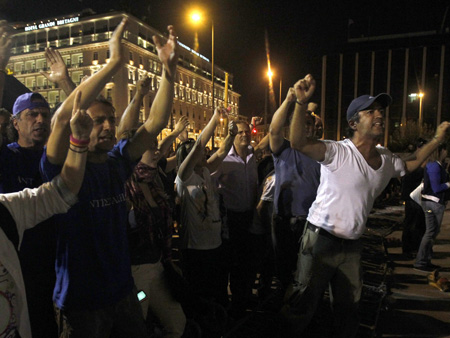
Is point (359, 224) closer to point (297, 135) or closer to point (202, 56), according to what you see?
point (297, 135)

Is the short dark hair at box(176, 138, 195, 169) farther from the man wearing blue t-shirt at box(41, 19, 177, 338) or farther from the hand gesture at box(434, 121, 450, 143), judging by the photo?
the hand gesture at box(434, 121, 450, 143)

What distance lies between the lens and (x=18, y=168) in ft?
8.12

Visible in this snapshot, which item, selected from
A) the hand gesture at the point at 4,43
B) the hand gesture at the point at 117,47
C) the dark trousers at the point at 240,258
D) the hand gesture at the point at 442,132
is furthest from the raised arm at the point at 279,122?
the hand gesture at the point at 4,43

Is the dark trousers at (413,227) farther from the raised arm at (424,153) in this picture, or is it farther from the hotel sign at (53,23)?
the hotel sign at (53,23)

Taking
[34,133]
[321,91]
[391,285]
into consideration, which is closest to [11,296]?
[34,133]

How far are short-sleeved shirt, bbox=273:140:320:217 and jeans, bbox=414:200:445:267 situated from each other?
3.54 metres

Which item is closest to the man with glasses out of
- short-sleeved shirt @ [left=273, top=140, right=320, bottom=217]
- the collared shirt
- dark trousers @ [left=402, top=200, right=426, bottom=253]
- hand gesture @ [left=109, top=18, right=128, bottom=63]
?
the collared shirt

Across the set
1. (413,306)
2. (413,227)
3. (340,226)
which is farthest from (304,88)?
(413,227)

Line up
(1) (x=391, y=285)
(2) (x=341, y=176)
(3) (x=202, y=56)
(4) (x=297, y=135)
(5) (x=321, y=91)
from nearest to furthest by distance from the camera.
Answer: (4) (x=297, y=135) < (2) (x=341, y=176) < (1) (x=391, y=285) < (5) (x=321, y=91) < (3) (x=202, y=56)

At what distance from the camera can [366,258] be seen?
723 cm

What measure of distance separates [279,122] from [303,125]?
0.40 meters

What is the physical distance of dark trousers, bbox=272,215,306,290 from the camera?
418cm

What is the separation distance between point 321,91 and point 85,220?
74119 millimetres

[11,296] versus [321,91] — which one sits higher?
[321,91]
